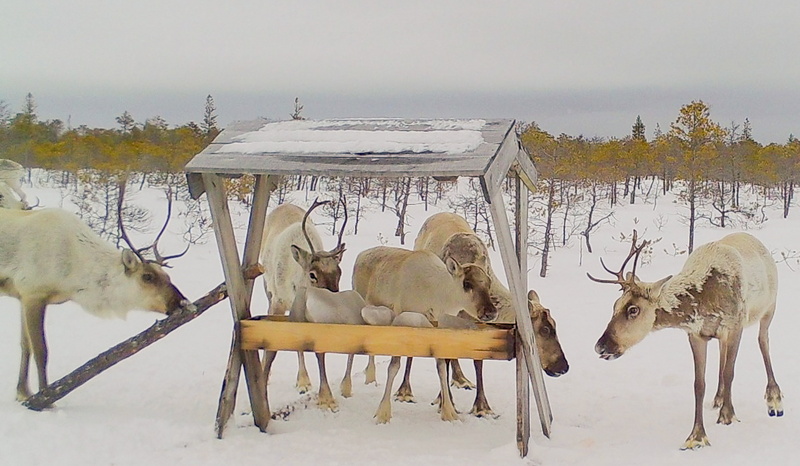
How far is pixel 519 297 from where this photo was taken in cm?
554

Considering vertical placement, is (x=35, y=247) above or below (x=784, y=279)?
above

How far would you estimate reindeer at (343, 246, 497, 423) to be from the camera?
21.6 feet

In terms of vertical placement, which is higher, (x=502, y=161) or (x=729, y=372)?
(x=502, y=161)

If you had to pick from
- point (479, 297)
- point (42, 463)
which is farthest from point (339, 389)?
point (42, 463)

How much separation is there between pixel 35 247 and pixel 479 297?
15.1 ft

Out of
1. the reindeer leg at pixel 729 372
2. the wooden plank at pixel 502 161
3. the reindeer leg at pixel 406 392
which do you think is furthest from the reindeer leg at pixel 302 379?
the reindeer leg at pixel 729 372

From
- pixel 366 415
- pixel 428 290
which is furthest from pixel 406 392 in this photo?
pixel 428 290

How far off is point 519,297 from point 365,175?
1.69 m

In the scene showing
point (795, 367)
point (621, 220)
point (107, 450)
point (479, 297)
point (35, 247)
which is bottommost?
point (621, 220)

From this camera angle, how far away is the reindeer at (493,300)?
254 inches

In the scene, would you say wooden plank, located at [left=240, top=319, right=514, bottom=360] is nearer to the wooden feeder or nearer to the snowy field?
the wooden feeder

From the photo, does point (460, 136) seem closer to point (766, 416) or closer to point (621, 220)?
point (766, 416)

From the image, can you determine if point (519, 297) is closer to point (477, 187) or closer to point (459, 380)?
point (459, 380)

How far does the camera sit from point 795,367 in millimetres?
8695
